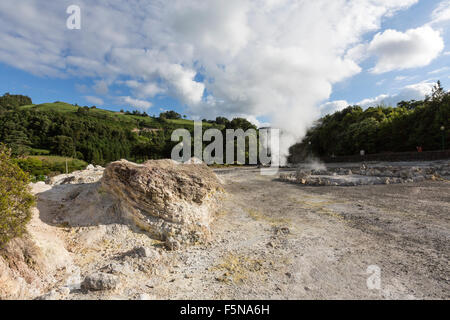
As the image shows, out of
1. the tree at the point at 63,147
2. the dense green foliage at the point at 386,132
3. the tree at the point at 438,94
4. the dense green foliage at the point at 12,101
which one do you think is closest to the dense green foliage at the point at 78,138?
the tree at the point at 63,147

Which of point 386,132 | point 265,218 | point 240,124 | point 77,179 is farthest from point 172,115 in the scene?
point 265,218

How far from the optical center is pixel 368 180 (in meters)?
15.4

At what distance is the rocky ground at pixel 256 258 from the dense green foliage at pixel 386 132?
29262 mm

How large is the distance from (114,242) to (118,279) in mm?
2103

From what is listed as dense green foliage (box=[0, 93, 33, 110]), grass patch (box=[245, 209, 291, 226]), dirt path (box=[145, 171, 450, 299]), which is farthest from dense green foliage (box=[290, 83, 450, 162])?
dense green foliage (box=[0, 93, 33, 110])

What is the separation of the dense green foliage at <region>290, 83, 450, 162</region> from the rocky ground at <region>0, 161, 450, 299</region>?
29.3 m

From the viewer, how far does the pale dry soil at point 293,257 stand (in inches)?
140

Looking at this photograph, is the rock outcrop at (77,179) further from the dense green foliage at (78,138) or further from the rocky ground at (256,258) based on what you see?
the dense green foliage at (78,138)

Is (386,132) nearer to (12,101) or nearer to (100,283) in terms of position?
(100,283)

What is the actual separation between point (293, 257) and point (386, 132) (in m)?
41.0

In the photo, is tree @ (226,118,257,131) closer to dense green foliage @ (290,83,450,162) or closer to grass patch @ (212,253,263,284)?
dense green foliage @ (290,83,450,162)
